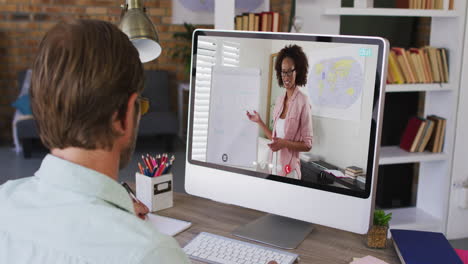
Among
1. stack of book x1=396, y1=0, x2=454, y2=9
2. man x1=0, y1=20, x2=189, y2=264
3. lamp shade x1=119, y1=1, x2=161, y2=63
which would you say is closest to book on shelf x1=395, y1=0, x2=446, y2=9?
stack of book x1=396, y1=0, x2=454, y2=9

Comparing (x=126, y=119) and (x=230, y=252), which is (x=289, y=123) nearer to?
(x=230, y=252)

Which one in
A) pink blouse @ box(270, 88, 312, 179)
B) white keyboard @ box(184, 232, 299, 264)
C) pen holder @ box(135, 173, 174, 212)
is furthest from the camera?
pen holder @ box(135, 173, 174, 212)

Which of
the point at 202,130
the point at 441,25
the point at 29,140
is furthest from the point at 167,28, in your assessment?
the point at 202,130

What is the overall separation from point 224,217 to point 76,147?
2.67ft

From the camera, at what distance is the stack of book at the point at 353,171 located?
1304 mm

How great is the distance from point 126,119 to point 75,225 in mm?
204

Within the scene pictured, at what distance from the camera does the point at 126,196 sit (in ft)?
2.75

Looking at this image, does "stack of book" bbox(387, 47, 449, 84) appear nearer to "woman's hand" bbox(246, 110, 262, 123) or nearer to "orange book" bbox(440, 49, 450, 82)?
"orange book" bbox(440, 49, 450, 82)

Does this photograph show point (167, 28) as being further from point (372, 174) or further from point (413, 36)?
point (372, 174)

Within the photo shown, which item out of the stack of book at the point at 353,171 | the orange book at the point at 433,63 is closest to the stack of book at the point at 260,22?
the orange book at the point at 433,63

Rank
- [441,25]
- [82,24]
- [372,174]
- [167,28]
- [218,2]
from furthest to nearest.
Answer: [167,28] < [441,25] < [218,2] < [372,174] < [82,24]

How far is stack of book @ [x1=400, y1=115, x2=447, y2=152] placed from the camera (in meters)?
3.22

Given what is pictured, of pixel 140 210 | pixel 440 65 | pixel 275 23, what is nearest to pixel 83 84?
pixel 140 210

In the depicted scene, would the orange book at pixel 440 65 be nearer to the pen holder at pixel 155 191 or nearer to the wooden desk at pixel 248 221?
the wooden desk at pixel 248 221
